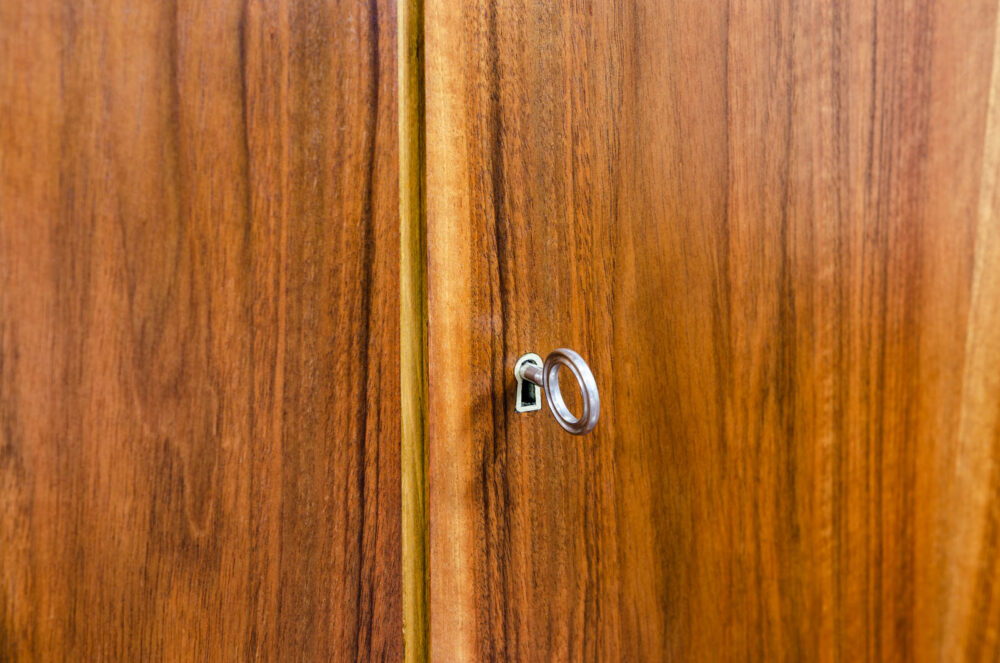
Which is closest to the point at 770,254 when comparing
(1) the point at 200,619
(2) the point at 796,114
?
(2) the point at 796,114

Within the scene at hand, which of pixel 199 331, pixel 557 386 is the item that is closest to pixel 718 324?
pixel 557 386

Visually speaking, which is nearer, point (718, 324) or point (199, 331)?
point (199, 331)

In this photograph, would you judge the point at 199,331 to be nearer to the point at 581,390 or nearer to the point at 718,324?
the point at 581,390

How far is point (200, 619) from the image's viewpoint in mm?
195

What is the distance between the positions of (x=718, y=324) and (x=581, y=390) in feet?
0.41

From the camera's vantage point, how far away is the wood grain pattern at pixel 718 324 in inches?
9.6

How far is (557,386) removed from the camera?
0.79 ft

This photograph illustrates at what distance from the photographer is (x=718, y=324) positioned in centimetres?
31

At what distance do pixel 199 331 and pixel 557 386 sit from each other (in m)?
0.14

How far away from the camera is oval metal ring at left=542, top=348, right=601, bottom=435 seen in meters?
0.22

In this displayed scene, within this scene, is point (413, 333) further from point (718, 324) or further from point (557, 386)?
point (718, 324)

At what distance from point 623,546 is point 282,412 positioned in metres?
0.18

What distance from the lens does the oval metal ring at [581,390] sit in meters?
0.22

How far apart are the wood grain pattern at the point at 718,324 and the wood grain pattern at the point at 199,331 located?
3 cm
